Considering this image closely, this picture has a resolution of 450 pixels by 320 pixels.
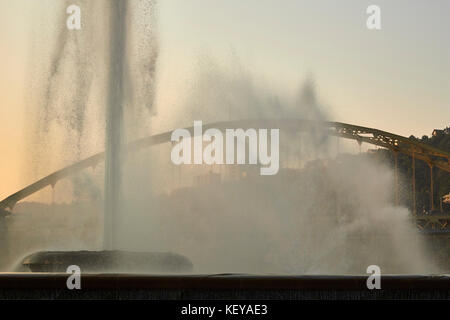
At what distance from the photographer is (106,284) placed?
6457 mm

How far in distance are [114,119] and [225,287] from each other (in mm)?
7899

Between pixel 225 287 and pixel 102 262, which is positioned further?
pixel 102 262

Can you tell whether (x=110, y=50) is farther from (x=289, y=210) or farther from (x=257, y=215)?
(x=289, y=210)

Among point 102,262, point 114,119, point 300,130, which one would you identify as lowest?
point 102,262

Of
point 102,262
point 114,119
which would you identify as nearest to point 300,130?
point 114,119

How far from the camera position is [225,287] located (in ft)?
21.2

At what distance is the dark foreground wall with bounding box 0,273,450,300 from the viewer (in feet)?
21.1

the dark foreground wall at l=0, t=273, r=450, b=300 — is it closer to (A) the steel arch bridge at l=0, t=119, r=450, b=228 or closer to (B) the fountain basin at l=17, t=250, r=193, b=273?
(B) the fountain basin at l=17, t=250, r=193, b=273

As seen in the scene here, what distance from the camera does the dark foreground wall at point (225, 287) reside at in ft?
21.1

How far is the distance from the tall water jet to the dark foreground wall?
577 centimetres

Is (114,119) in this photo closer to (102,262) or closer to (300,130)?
(102,262)

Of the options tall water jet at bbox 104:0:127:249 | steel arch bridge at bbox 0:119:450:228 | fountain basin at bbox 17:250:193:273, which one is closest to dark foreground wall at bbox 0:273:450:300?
fountain basin at bbox 17:250:193:273

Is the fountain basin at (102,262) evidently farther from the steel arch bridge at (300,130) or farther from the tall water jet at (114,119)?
the steel arch bridge at (300,130)
